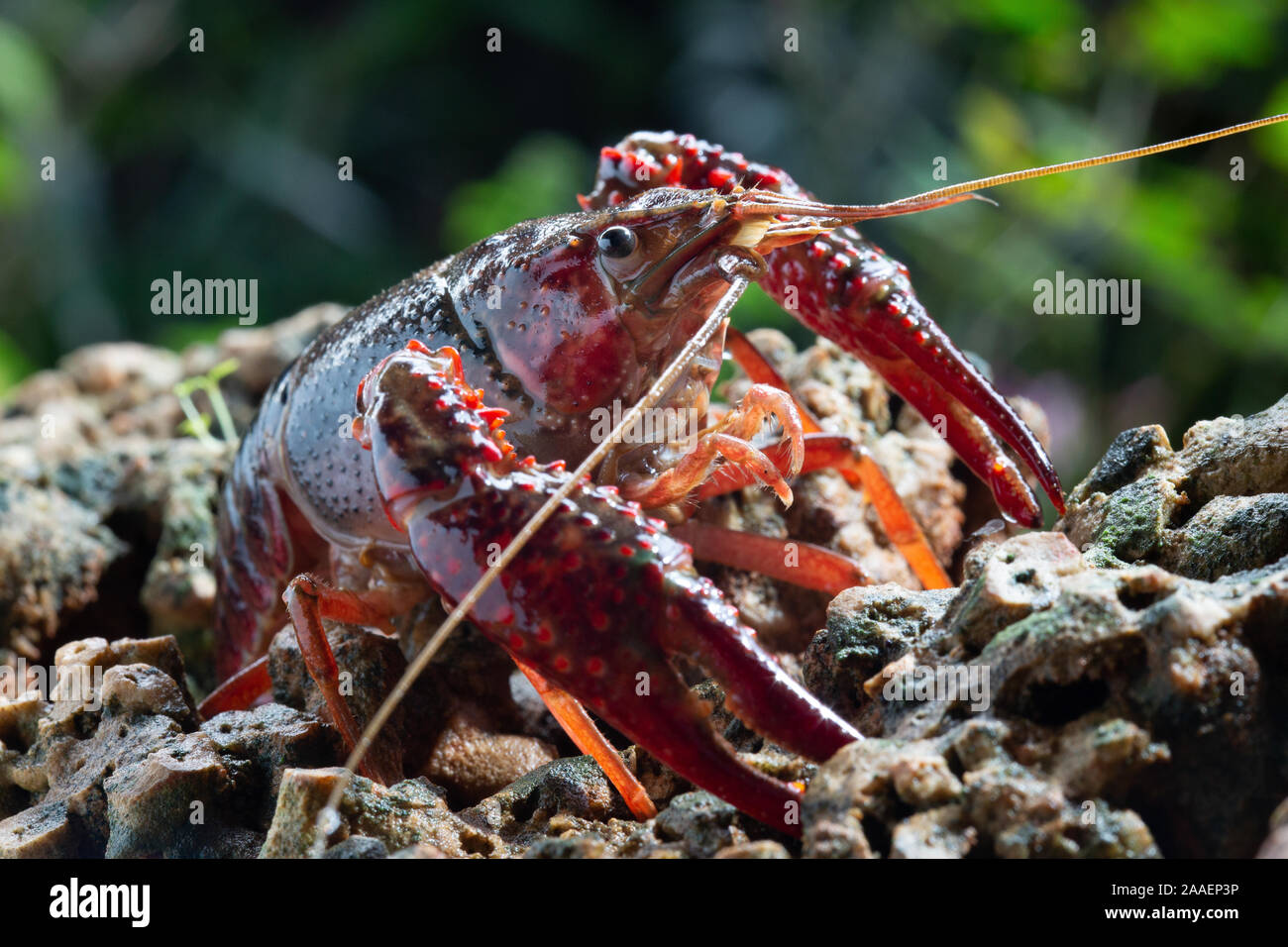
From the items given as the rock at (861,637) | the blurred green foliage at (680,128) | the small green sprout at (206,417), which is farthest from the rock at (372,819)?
the blurred green foliage at (680,128)

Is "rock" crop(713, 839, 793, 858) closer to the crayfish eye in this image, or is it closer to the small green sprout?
the crayfish eye

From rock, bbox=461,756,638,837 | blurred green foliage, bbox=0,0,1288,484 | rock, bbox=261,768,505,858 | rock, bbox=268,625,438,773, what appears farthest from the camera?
blurred green foliage, bbox=0,0,1288,484

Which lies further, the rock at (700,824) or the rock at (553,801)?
the rock at (553,801)

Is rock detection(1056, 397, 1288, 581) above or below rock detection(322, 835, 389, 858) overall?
above

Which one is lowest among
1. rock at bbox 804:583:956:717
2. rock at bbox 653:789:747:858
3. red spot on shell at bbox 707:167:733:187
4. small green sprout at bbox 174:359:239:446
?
rock at bbox 653:789:747:858

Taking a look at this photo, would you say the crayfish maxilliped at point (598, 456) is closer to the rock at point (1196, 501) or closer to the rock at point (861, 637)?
the rock at point (1196, 501)

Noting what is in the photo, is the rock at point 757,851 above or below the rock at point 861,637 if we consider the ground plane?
below

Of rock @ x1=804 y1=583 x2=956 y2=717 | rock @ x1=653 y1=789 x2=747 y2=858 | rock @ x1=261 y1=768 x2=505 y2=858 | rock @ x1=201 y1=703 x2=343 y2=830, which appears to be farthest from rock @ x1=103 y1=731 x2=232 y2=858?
rock @ x1=804 y1=583 x2=956 y2=717

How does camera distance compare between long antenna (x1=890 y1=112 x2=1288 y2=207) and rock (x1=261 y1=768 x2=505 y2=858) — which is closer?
rock (x1=261 y1=768 x2=505 y2=858)
